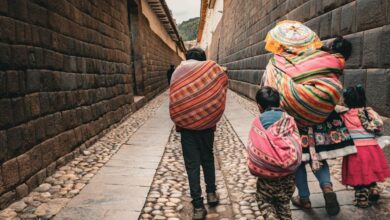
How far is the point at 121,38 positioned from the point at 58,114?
4680mm

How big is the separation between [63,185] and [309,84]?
2779mm

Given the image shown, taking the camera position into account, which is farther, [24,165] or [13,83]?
[24,165]

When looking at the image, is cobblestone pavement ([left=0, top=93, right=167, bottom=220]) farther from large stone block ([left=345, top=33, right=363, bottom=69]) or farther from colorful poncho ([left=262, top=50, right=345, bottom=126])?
large stone block ([left=345, top=33, right=363, bottom=69])

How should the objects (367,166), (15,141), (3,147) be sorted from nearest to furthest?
1. (367,166)
2. (3,147)
3. (15,141)

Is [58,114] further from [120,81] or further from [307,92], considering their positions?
[120,81]

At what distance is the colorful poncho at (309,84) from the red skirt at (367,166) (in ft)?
1.65

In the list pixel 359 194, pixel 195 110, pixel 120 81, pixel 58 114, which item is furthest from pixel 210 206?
pixel 120 81

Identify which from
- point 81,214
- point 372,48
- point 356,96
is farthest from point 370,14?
point 81,214

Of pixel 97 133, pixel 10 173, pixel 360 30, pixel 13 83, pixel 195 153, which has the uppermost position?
pixel 360 30

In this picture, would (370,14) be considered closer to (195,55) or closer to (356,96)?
(356,96)

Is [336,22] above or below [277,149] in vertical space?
above

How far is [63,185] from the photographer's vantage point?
3.88 metres

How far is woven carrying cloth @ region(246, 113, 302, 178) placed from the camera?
2486 mm

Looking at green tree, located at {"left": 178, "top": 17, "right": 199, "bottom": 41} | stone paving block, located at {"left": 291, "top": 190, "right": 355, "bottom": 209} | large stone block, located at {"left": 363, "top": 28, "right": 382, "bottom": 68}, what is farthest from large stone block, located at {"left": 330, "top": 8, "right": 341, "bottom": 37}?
green tree, located at {"left": 178, "top": 17, "right": 199, "bottom": 41}
